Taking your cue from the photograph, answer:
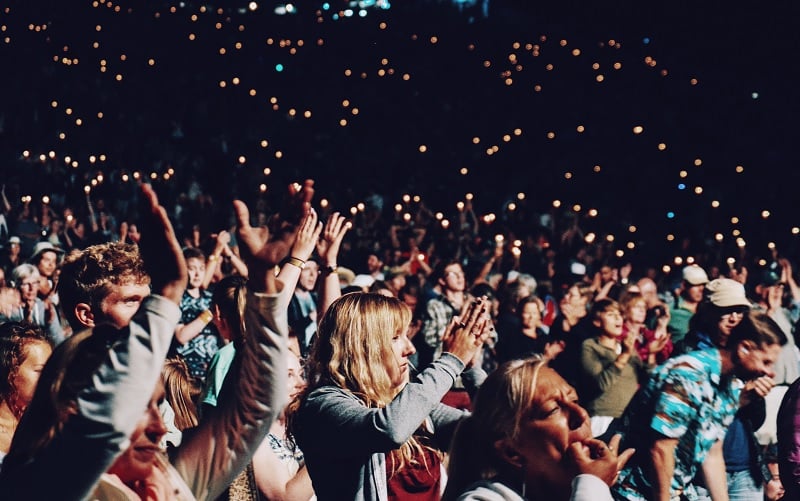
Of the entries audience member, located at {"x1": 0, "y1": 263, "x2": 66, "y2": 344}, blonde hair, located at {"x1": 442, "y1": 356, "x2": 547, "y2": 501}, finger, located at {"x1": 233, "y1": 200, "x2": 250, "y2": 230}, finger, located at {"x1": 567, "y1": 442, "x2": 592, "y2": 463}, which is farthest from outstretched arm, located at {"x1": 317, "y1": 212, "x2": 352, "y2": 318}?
audience member, located at {"x1": 0, "y1": 263, "x2": 66, "y2": 344}

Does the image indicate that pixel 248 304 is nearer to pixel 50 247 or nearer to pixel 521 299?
pixel 521 299

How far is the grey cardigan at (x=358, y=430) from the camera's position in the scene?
3.22 meters

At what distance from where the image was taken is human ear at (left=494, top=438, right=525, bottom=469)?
290 centimetres

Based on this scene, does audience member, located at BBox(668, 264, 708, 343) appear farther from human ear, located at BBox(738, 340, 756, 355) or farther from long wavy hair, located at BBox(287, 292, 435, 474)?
long wavy hair, located at BBox(287, 292, 435, 474)

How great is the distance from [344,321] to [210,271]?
536 centimetres

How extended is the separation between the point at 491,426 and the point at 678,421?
5.24 ft

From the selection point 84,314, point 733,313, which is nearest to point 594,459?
point 84,314

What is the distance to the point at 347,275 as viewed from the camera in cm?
1061

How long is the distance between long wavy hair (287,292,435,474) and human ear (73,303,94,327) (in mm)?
822

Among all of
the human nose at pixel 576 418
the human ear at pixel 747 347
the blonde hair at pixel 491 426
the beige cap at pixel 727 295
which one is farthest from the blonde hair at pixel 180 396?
the beige cap at pixel 727 295

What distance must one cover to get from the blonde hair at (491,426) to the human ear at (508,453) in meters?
0.01

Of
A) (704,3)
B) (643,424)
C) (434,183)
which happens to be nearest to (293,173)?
(434,183)

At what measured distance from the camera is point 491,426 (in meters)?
2.96

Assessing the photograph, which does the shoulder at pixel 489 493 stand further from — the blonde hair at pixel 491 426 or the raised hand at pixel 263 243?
the raised hand at pixel 263 243
